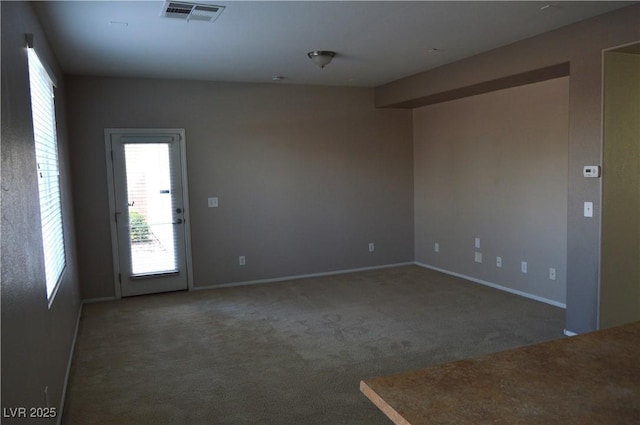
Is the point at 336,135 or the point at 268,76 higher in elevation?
the point at 268,76

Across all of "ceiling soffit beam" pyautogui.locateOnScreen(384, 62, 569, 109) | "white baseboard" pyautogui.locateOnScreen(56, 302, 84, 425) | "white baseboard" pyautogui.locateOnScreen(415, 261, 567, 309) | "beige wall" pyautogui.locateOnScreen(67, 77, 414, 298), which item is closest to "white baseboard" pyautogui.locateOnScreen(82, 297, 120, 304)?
"beige wall" pyautogui.locateOnScreen(67, 77, 414, 298)

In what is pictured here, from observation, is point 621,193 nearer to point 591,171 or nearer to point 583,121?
point 591,171

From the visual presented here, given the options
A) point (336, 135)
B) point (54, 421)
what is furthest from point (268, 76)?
point (54, 421)

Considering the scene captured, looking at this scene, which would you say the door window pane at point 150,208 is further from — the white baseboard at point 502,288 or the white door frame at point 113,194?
the white baseboard at point 502,288

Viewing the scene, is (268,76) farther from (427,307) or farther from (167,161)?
(427,307)

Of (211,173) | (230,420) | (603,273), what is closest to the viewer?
(230,420)

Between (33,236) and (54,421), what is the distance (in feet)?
3.51

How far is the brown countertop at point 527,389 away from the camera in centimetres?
125

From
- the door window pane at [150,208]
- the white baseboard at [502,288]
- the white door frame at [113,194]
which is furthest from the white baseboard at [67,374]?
the white baseboard at [502,288]

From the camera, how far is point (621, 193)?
154 inches

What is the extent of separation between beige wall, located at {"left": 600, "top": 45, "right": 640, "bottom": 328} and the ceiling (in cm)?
58

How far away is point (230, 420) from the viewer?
9.65 ft

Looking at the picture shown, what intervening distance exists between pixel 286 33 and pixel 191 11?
2.88 ft

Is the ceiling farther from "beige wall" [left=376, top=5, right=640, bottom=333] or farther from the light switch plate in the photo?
the light switch plate
